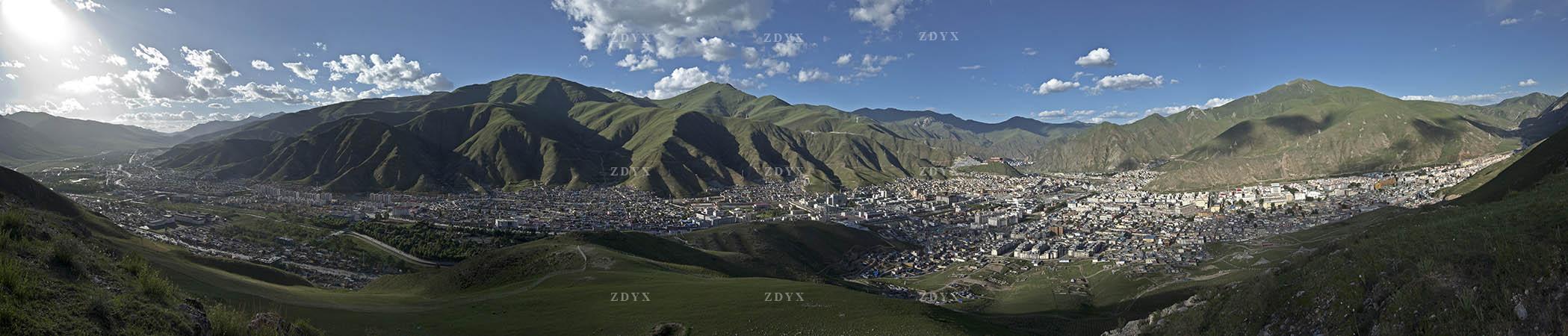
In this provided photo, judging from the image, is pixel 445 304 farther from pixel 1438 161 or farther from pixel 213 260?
pixel 1438 161

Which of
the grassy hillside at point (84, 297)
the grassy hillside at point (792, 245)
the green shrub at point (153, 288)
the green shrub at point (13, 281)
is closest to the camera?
the grassy hillside at point (84, 297)

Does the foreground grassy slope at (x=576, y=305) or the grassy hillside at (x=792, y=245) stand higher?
the foreground grassy slope at (x=576, y=305)

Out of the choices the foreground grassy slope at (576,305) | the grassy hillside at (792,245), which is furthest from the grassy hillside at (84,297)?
the grassy hillside at (792,245)

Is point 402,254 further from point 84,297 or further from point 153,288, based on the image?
point 84,297

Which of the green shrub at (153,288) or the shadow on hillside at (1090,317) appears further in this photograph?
the shadow on hillside at (1090,317)

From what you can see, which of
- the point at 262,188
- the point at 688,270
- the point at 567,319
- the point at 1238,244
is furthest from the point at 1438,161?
the point at 262,188

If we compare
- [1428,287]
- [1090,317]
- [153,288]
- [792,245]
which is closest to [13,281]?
[153,288]

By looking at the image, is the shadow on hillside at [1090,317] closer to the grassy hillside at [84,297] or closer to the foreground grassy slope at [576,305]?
the foreground grassy slope at [576,305]

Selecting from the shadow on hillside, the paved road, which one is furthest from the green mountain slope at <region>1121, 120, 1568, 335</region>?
the paved road
